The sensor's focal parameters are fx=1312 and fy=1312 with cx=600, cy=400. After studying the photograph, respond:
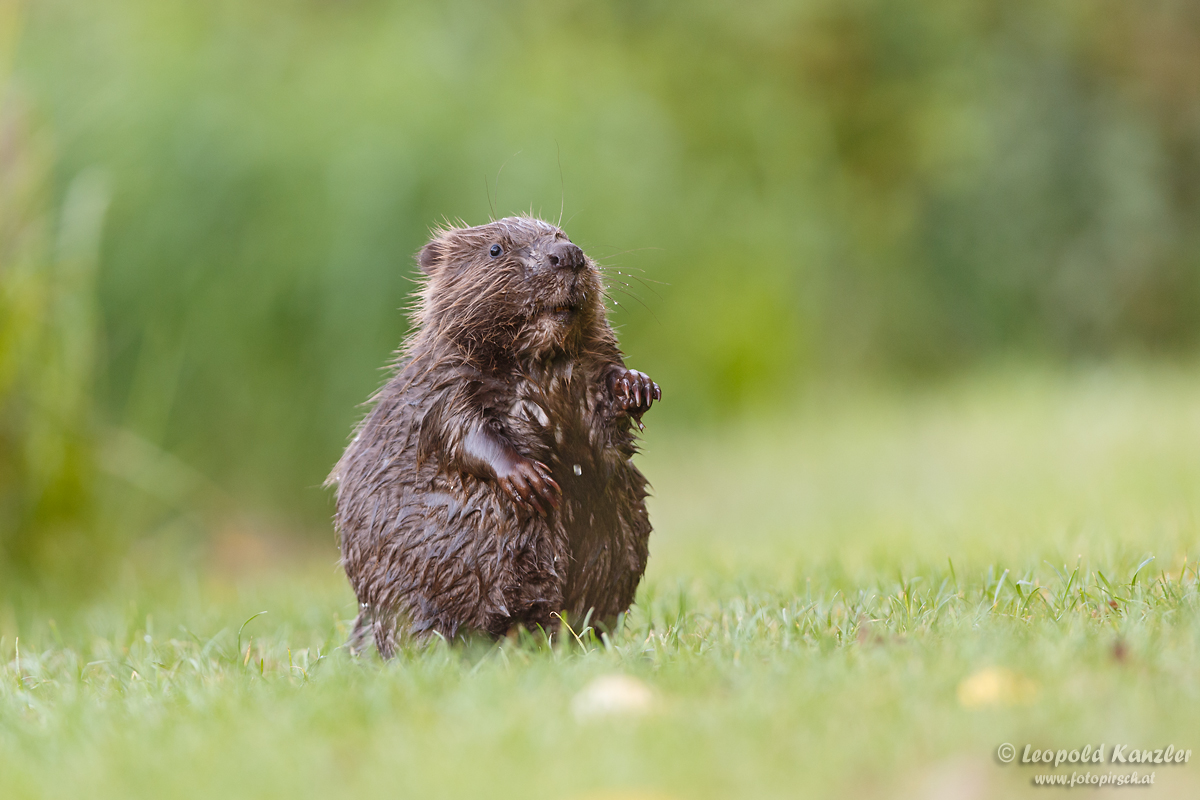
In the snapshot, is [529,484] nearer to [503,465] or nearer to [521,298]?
[503,465]

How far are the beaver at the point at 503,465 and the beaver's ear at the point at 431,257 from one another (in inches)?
9.0

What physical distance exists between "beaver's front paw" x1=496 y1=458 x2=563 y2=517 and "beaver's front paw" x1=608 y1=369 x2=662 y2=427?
0.34m

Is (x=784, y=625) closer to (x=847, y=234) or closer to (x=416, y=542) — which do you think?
(x=416, y=542)

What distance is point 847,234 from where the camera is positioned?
15320mm

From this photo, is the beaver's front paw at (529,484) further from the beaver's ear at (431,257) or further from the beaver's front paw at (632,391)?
the beaver's ear at (431,257)

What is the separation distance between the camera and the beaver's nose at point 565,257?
375cm

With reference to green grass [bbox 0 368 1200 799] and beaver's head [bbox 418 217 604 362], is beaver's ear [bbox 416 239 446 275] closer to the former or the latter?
beaver's head [bbox 418 217 604 362]

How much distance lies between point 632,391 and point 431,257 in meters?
0.90

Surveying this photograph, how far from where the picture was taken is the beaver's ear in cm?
417

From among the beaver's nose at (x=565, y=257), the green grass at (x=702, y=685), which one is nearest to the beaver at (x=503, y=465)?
the beaver's nose at (x=565, y=257)

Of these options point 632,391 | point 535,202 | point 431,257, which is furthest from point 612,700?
point 535,202

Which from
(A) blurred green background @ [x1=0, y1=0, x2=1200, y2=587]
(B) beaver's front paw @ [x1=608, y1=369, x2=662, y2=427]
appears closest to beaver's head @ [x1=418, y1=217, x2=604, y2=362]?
(B) beaver's front paw @ [x1=608, y1=369, x2=662, y2=427]

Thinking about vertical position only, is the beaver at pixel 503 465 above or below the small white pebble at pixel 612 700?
above

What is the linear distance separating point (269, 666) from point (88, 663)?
64 cm
